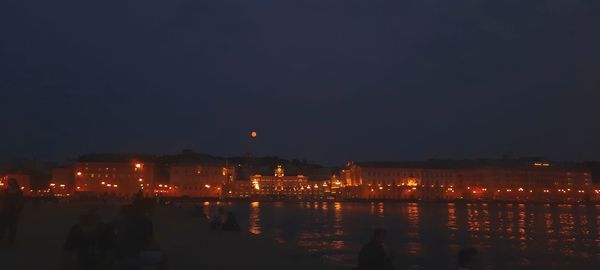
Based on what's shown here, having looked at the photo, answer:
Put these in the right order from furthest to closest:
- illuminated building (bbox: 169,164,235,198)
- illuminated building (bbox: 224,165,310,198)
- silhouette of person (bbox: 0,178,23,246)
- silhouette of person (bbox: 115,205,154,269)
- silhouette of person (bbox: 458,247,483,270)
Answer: illuminated building (bbox: 224,165,310,198)
illuminated building (bbox: 169,164,235,198)
silhouette of person (bbox: 0,178,23,246)
silhouette of person (bbox: 115,205,154,269)
silhouette of person (bbox: 458,247,483,270)

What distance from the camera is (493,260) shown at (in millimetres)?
17031

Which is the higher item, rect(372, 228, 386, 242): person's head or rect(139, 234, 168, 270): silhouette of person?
rect(372, 228, 386, 242): person's head

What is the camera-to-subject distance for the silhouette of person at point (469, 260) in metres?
6.34

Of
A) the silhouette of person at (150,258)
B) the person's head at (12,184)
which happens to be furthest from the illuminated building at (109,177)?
the silhouette of person at (150,258)

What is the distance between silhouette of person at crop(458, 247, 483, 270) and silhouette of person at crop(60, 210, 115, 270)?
4137 millimetres

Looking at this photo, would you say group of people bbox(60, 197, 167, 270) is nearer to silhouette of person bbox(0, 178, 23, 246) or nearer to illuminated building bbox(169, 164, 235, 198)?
silhouette of person bbox(0, 178, 23, 246)

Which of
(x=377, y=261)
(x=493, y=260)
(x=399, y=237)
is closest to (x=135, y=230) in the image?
(x=377, y=261)

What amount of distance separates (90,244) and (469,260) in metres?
4.33

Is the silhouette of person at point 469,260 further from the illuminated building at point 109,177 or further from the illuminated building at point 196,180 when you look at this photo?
the illuminated building at point 196,180

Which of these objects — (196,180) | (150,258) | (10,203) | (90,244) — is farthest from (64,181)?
(90,244)

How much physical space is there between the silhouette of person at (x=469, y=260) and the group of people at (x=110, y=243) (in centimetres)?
370

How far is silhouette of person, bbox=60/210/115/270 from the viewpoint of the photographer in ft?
23.6

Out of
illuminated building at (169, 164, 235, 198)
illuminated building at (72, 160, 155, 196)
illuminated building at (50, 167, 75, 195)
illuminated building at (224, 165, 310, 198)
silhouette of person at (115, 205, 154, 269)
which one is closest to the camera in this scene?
silhouette of person at (115, 205, 154, 269)

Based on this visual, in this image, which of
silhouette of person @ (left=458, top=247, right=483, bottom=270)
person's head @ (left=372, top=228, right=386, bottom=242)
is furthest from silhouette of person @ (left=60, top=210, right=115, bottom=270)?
silhouette of person @ (left=458, top=247, right=483, bottom=270)
